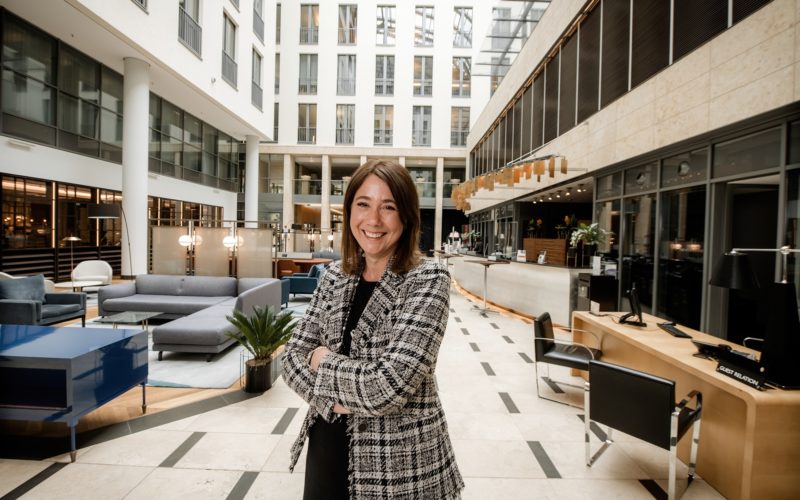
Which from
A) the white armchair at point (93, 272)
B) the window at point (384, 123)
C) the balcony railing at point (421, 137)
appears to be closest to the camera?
the white armchair at point (93, 272)

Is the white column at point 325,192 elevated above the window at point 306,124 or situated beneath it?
situated beneath

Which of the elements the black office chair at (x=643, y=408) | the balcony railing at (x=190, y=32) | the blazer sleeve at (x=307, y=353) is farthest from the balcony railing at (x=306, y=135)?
the blazer sleeve at (x=307, y=353)

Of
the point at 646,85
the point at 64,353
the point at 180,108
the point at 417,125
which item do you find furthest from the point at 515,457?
the point at 417,125

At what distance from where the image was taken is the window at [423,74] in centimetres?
2308

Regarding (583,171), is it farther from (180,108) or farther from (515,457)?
(180,108)

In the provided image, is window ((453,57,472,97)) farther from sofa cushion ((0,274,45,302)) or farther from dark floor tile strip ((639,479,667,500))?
dark floor tile strip ((639,479,667,500))

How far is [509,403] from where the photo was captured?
3.91m

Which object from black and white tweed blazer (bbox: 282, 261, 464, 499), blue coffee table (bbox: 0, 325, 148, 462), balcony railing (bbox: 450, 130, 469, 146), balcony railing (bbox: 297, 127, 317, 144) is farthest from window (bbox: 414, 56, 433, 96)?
black and white tweed blazer (bbox: 282, 261, 464, 499)

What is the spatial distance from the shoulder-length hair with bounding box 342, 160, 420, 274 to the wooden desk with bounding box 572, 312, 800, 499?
2.40 metres

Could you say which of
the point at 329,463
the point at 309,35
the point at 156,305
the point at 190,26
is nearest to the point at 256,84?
the point at 190,26

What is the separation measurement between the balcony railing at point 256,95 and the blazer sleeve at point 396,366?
16.7m

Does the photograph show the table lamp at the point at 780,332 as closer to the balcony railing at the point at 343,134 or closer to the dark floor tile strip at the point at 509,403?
the dark floor tile strip at the point at 509,403

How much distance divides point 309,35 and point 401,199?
83.3 feet

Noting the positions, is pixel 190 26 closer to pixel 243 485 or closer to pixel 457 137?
pixel 243 485
